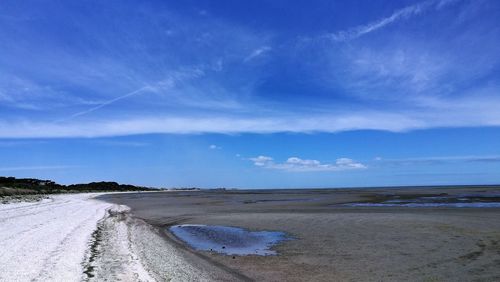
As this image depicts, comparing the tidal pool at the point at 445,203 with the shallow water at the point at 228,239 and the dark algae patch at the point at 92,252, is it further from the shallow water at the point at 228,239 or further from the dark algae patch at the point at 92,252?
the dark algae patch at the point at 92,252

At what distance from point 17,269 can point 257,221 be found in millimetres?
19198

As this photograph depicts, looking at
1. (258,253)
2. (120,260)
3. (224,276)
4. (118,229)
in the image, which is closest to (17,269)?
(120,260)

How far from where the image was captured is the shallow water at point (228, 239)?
18862mm

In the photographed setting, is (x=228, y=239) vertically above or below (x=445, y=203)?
below

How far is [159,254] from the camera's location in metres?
16.7

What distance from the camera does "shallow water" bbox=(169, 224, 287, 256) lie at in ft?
61.9

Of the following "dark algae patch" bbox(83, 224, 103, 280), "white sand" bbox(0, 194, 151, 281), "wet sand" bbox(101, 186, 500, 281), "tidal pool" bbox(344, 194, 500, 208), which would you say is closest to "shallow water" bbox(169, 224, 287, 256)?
"wet sand" bbox(101, 186, 500, 281)

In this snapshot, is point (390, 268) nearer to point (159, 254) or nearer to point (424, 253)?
point (424, 253)

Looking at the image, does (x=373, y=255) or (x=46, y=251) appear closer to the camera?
(x=46, y=251)

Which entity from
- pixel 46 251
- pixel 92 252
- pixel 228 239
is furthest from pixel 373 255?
pixel 46 251

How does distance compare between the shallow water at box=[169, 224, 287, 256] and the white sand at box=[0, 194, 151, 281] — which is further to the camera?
the shallow water at box=[169, 224, 287, 256]

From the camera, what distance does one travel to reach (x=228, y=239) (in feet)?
72.9

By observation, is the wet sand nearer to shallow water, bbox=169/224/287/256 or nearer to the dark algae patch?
shallow water, bbox=169/224/287/256

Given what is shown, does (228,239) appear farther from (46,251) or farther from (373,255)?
(46,251)
